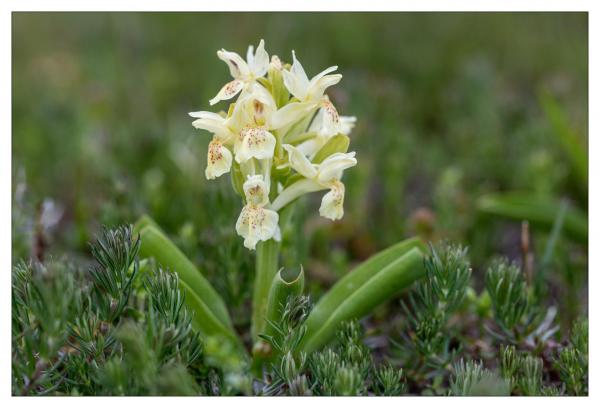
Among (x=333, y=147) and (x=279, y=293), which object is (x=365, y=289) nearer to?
(x=279, y=293)

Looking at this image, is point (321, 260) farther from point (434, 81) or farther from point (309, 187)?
point (434, 81)

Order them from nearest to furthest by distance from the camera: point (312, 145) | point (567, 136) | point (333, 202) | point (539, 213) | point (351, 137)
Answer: point (333, 202) < point (312, 145) < point (539, 213) < point (567, 136) < point (351, 137)

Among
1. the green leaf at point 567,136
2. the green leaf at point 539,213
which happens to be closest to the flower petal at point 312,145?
the green leaf at point 539,213

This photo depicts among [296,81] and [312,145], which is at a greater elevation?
[296,81]

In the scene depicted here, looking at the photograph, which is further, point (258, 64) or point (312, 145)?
point (312, 145)

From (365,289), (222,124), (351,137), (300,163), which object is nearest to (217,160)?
(222,124)

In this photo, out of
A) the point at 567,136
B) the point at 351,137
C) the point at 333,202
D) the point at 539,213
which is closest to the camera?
the point at 333,202

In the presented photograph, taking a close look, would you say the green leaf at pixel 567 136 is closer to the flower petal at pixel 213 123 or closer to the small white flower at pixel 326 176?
the small white flower at pixel 326 176
